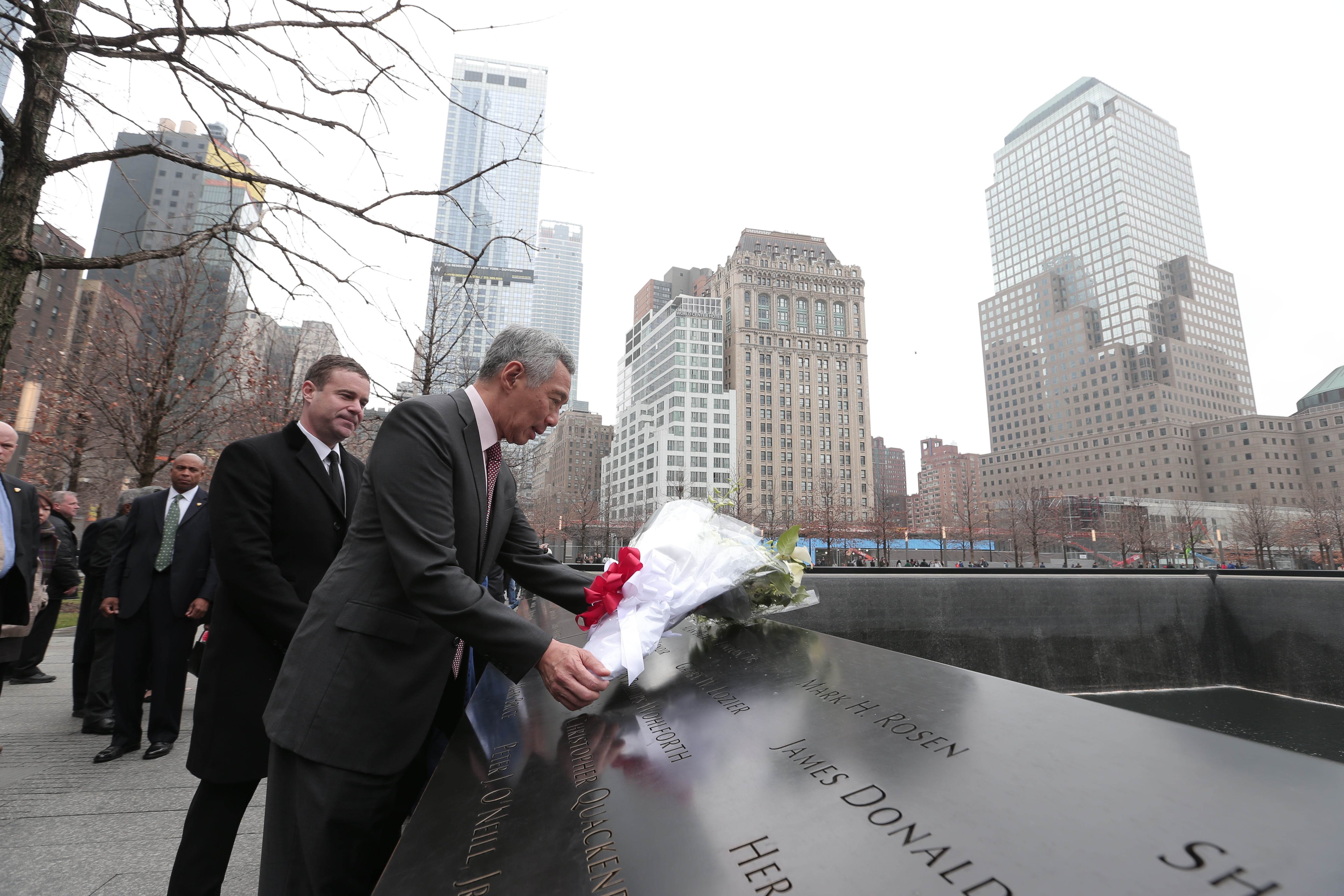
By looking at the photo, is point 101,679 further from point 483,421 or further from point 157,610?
point 483,421

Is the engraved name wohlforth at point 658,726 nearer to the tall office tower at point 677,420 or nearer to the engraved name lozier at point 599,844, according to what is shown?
the engraved name lozier at point 599,844

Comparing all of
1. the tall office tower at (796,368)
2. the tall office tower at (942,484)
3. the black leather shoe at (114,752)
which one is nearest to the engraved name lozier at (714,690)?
the black leather shoe at (114,752)

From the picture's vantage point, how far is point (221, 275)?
12.7 metres

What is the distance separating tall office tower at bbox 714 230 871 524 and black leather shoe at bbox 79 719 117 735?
82.6 m

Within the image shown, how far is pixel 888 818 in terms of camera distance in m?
1.00

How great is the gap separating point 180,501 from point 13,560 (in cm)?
111

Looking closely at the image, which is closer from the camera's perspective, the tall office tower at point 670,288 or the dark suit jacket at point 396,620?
the dark suit jacket at point 396,620

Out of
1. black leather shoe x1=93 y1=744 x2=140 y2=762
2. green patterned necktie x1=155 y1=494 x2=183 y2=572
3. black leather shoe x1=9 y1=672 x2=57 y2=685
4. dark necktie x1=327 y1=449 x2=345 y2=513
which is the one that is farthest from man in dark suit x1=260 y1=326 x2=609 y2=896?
black leather shoe x1=9 y1=672 x2=57 y2=685

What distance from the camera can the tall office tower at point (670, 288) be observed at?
388ft

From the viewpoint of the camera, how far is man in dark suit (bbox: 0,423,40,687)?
384cm

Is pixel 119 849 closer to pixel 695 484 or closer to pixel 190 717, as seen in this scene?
pixel 190 717

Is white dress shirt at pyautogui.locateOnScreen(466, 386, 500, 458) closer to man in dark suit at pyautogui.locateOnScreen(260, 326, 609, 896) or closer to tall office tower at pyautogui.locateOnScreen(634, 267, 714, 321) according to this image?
man in dark suit at pyautogui.locateOnScreen(260, 326, 609, 896)

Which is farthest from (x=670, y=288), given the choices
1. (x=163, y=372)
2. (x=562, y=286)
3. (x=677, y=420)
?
(x=163, y=372)

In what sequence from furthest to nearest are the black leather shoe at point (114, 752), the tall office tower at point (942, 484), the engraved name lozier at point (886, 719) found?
the tall office tower at point (942, 484) → the black leather shoe at point (114, 752) → the engraved name lozier at point (886, 719)
